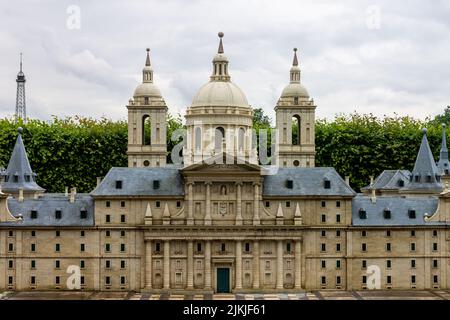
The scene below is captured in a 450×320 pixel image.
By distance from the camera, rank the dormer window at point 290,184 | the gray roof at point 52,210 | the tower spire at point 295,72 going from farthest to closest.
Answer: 1. the tower spire at point 295,72
2. the dormer window at point 290,184
3. the gray roof at point 52,210

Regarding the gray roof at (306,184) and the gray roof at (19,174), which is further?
the gray roof at (19,174)

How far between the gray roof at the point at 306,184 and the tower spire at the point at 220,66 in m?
25.2

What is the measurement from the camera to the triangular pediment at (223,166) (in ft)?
284

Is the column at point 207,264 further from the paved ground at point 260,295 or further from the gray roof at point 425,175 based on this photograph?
the gray roof at point 425,175

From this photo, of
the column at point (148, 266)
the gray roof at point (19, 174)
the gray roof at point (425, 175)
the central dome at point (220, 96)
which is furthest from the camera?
the central dome at point (220, 96)

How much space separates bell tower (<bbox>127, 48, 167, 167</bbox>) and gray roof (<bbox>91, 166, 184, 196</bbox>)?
2901 cm

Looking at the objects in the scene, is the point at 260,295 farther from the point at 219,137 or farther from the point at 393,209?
the point at 219,137

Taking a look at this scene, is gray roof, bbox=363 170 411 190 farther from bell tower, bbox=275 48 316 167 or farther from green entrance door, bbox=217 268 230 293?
green entrance door, bbox=217 268 230 293

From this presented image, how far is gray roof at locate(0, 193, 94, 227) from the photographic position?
87.0 metres

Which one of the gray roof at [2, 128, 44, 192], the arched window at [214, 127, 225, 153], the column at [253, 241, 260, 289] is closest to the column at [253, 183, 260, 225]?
the column at [253, 241, 260, 289]

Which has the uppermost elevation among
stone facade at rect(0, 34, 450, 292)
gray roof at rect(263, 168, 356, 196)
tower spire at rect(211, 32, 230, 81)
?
tower spire at rect(211, 32, 230, 81)

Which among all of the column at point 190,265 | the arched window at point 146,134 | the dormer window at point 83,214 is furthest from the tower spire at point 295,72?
the dormer window at point 83,214
